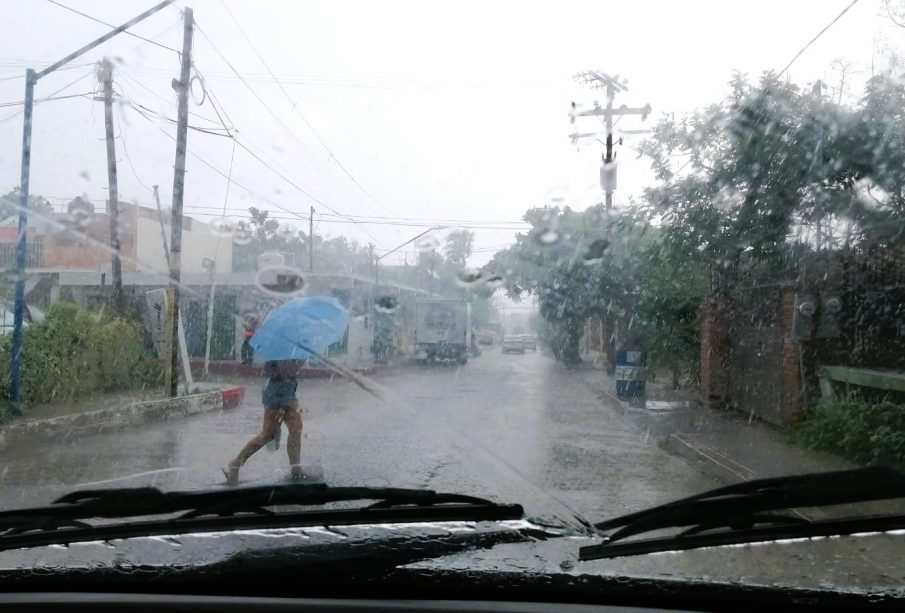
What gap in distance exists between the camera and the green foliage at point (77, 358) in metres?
9.16

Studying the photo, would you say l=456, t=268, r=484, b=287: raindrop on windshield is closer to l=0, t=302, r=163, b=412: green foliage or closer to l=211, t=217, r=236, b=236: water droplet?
l=211, t=217, r=236, b=236: water droplet

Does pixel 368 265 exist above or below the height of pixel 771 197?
below

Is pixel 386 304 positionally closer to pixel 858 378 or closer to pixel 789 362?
pixel 858 378

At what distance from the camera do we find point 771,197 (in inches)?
309

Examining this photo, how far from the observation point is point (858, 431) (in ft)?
22.1

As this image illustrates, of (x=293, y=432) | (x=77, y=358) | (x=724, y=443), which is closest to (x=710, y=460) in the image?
(x=724, y=443)

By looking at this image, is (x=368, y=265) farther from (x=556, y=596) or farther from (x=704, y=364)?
(x=704, y=364)

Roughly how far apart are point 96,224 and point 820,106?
21.0ft

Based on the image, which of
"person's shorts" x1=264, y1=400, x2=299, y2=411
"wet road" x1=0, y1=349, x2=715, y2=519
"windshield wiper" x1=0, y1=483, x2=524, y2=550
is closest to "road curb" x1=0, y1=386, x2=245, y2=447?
"wet road" x1=0, y1=349, x2=715, y2=519

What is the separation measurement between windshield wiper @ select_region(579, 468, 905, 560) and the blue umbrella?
1.98 meters

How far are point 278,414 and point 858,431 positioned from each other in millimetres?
4657

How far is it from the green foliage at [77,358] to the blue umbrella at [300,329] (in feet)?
15.5

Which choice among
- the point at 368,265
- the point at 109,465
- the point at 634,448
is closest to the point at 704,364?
the point at 634,448

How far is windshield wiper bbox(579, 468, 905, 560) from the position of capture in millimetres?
2605
